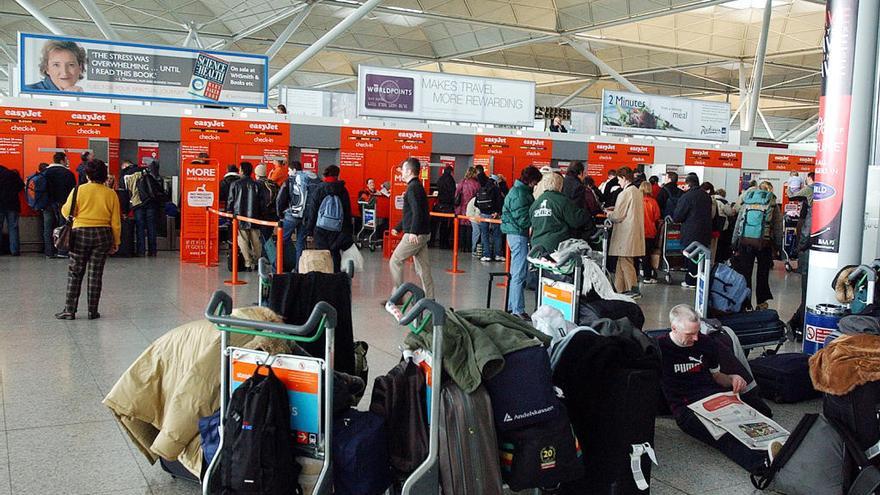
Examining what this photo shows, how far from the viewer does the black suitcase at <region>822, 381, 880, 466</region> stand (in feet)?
11.9

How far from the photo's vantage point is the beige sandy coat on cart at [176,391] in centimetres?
353

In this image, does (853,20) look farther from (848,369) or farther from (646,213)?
(646,213)

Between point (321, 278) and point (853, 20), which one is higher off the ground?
point (853, 20)

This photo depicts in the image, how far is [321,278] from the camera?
431cm

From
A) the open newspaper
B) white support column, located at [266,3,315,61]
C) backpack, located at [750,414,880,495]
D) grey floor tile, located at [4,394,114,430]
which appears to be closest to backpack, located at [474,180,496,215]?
white support column, located at [266,3,315,61]

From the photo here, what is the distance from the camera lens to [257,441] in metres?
3.00

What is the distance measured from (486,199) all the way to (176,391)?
11.1 m

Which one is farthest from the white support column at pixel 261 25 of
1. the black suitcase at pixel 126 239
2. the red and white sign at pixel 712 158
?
the red and white sign at pixel 712 158

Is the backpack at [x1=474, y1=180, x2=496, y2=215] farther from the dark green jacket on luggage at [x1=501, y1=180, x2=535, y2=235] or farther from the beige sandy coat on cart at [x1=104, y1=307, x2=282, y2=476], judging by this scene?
the beige sandy coat on cart at [x1=104, y1=307, x2=282, y2=476]

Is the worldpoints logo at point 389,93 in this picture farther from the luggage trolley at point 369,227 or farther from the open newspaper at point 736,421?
the open newspaper at point 736,421

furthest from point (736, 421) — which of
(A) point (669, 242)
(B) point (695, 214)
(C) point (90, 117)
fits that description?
(C) point (90, 117)

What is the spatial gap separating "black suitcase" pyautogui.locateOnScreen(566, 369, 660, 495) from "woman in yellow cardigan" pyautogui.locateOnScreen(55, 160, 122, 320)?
5.43 metres

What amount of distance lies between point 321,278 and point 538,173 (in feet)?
16.3

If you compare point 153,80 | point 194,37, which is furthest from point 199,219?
point 194,37
